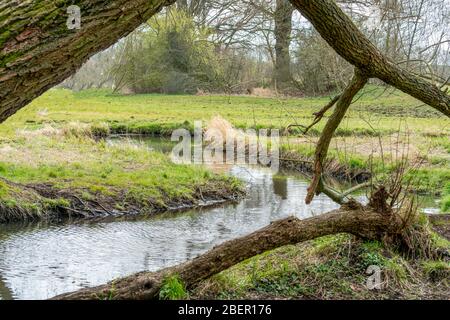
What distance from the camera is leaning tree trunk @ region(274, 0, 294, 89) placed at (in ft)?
81.7

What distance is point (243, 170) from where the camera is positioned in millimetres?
14750

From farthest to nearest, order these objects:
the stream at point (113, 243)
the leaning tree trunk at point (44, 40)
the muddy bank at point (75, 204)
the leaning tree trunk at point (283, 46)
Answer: the leaning tree trunk at point (283, 46), the muddy bank at point (75, 204), the stream at point (113, 243), the leaning tree trunk at point (44, 40)

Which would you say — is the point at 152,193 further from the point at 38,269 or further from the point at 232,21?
the point at 232,21

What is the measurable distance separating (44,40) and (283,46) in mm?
26431

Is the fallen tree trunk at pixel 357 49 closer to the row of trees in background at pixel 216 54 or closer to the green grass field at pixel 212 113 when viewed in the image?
the green grass field at pixel 212 113

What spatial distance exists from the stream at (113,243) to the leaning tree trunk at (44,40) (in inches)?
152

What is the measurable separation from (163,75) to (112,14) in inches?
1251

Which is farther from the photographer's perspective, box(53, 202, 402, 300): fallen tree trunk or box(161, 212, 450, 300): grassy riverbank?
box(161, 212, 450, 300): grassy riverbank

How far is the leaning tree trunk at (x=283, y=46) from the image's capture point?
2491 centimetres

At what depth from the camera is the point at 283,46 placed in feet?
92.8

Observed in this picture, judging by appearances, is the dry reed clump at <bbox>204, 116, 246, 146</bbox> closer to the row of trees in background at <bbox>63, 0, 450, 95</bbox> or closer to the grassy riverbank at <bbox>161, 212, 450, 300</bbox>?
the row of trees in background at <bbox>63, 0, 450, 95</bbox>

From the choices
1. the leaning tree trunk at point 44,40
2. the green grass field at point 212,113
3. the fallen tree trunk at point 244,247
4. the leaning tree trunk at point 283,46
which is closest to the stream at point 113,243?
the fallen tree trunk at point 244,247

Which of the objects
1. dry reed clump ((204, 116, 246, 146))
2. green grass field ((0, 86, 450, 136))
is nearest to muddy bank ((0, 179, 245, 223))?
dry reed clump ((204, 116, 246, 146))

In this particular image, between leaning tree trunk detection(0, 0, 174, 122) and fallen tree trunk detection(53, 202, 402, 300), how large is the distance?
2116 mm
